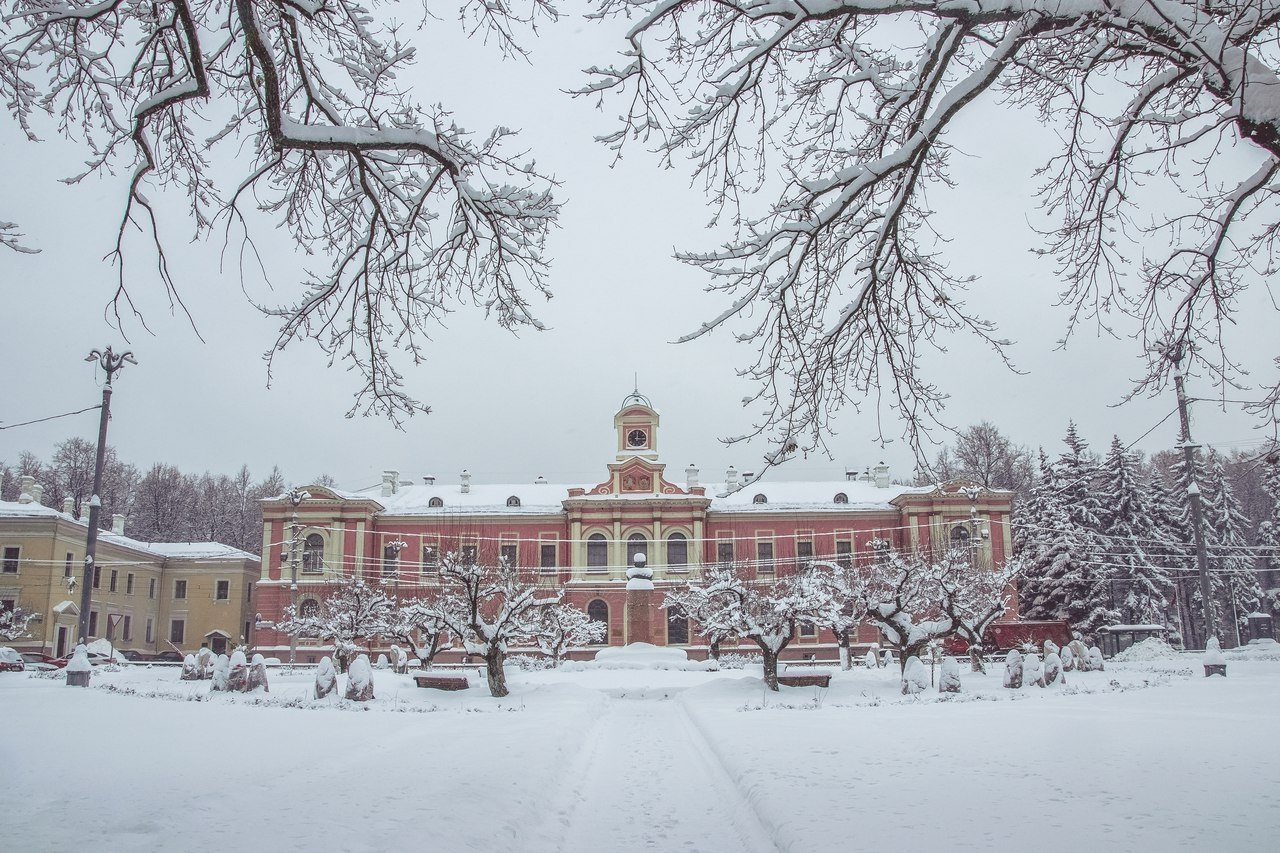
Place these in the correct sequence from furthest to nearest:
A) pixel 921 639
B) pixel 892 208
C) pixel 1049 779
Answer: pixel 921 639 < pixel 1049 779 < pixel 892 208

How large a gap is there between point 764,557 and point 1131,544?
61.6ft

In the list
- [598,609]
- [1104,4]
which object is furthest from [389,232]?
[598,609]

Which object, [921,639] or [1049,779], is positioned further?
[921,639]

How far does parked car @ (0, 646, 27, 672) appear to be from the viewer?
1080 inches

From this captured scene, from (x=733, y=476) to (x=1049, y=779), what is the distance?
4791 cm

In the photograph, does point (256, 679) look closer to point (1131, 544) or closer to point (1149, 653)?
point (1149, 653)

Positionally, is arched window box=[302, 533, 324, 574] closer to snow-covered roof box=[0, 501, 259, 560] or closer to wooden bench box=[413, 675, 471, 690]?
snow-covered roof box=[0, 501, 259, 560]

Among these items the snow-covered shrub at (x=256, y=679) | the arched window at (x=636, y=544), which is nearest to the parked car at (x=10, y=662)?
the snow-covered shrub at (x=256, y=679)

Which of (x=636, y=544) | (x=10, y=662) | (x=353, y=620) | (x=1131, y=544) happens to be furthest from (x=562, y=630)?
(x=1131, y=544)

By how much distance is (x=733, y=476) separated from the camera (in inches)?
2197

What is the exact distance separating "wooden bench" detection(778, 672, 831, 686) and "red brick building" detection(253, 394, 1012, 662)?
954 inches

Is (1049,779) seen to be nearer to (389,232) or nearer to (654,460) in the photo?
(389,232)

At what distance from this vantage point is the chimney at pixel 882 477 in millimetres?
54750

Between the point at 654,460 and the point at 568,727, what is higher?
the point at 654,460
